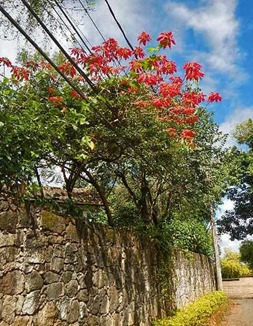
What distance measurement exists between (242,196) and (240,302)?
1052cm

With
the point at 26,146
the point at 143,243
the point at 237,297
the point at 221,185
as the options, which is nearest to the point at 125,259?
the point at 143,243

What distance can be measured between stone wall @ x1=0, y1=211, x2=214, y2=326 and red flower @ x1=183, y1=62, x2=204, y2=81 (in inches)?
114

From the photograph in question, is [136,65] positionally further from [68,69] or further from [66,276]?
[66,276]

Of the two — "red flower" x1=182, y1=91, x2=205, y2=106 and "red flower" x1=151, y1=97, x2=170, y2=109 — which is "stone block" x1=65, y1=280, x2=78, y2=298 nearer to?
"red flower" x1=151, y1=97, x2=170, y2=109

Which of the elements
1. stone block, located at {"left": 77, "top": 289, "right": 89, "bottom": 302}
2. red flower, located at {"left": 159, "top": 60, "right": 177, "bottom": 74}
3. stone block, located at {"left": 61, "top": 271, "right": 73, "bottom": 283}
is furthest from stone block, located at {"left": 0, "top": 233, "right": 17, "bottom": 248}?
red flower, located at {"left": 159, "top": 60, "right": 177, "bottom": 74}

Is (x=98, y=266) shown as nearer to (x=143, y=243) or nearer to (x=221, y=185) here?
(x=143, y=243)

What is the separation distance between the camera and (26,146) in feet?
16.9

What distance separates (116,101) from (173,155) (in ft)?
6.43

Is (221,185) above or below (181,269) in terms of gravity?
above

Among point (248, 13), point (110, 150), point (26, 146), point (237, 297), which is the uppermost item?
point (248, 13)

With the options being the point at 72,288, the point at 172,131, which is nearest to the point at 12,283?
the point at 72,288

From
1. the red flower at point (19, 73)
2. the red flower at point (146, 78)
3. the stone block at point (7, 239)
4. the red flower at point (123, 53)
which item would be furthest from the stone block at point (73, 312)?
the red flower at point (123, 53)

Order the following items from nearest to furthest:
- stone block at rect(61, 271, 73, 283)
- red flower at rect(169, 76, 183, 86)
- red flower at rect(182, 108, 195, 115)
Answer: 1. stone block at rect(61, 271, 73, 283)
2. red flower at rect(182, 108, 195, 115)
3. red flower at rect(169, 76, 183, 86)

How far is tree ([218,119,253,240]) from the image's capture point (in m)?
25.6
